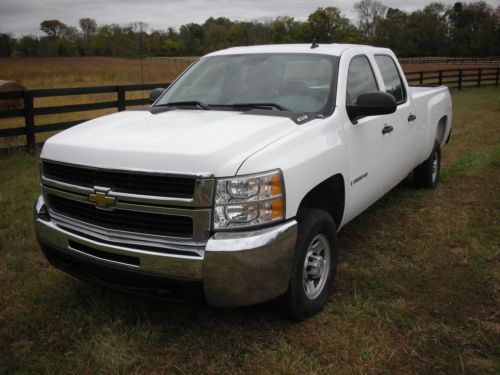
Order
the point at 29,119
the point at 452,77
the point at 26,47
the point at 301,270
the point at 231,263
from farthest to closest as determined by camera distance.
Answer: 1. the point at 452,77
2. the point at 26,47
3. the point at 29,119
4. the point at 301,270
5. the point at 231,263

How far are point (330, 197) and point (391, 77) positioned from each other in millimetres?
2040

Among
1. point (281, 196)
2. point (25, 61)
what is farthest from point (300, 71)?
point (25, 61)

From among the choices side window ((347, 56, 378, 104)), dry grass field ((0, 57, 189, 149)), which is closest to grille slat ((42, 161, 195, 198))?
side window ((347, 56, 378, 104))

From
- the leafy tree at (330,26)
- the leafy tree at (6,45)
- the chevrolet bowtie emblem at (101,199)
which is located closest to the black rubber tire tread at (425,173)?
the chevrolet bowtie emblem at (101,199)

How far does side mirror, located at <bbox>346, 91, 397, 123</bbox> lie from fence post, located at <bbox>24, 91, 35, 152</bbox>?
258 inches

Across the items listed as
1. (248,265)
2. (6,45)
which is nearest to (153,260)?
(248,265)

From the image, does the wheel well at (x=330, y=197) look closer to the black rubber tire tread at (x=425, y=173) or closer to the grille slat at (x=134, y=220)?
the grille slat at (x=134, y=220)

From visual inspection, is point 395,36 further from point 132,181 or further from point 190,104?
point 132,181

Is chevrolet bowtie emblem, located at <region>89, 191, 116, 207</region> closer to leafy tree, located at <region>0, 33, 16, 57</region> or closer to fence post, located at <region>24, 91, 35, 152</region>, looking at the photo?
fence post, located at <region>24, 91, 35, 152</region>

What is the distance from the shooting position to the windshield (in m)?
3.72

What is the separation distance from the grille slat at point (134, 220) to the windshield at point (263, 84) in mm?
1314

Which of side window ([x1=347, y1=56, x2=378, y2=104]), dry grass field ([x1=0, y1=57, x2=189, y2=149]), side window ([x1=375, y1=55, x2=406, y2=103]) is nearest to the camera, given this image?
side window ([x1=347, y1=56, x2=378, y2=104])

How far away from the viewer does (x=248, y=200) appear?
265 cm

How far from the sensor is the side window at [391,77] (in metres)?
4.83
